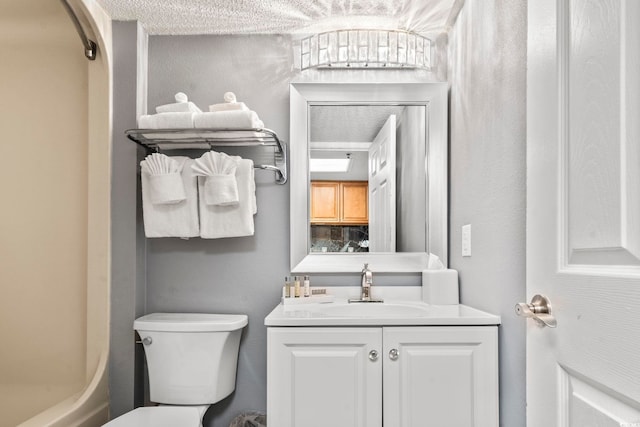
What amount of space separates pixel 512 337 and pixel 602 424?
2.41 feet

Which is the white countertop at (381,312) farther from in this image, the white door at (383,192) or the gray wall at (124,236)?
the gray wall at (124,236)

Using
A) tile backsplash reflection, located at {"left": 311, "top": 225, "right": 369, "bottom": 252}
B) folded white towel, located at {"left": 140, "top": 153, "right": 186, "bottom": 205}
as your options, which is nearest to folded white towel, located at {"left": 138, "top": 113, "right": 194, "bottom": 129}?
folded white towel, located at {"left": 140, "top": 153, "right": 186, "bottom": 205}

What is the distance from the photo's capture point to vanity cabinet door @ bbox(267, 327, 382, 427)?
150 cm

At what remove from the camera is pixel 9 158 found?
2.22 m

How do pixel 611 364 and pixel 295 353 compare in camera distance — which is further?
pixel 295 353

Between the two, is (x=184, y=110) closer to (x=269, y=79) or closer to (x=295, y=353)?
(x=269, y=79)

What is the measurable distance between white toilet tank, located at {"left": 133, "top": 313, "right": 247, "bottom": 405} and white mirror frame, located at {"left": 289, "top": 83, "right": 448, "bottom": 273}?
48 cm

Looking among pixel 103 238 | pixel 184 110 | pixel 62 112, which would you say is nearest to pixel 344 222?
pixel 184 110

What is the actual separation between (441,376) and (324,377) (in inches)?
15.0

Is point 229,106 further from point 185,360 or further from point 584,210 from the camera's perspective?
point 584,210

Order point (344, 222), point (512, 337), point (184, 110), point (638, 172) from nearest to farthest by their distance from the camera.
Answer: point (638, 172), point (512, 337), point (184, 110), point (344, 222)

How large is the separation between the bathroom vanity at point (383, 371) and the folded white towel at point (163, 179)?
0.75 metres

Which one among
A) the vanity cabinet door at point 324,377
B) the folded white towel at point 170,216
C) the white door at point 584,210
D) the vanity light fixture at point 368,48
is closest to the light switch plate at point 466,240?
the vanity cabinet door at point 324,377

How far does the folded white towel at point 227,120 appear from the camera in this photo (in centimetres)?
191
